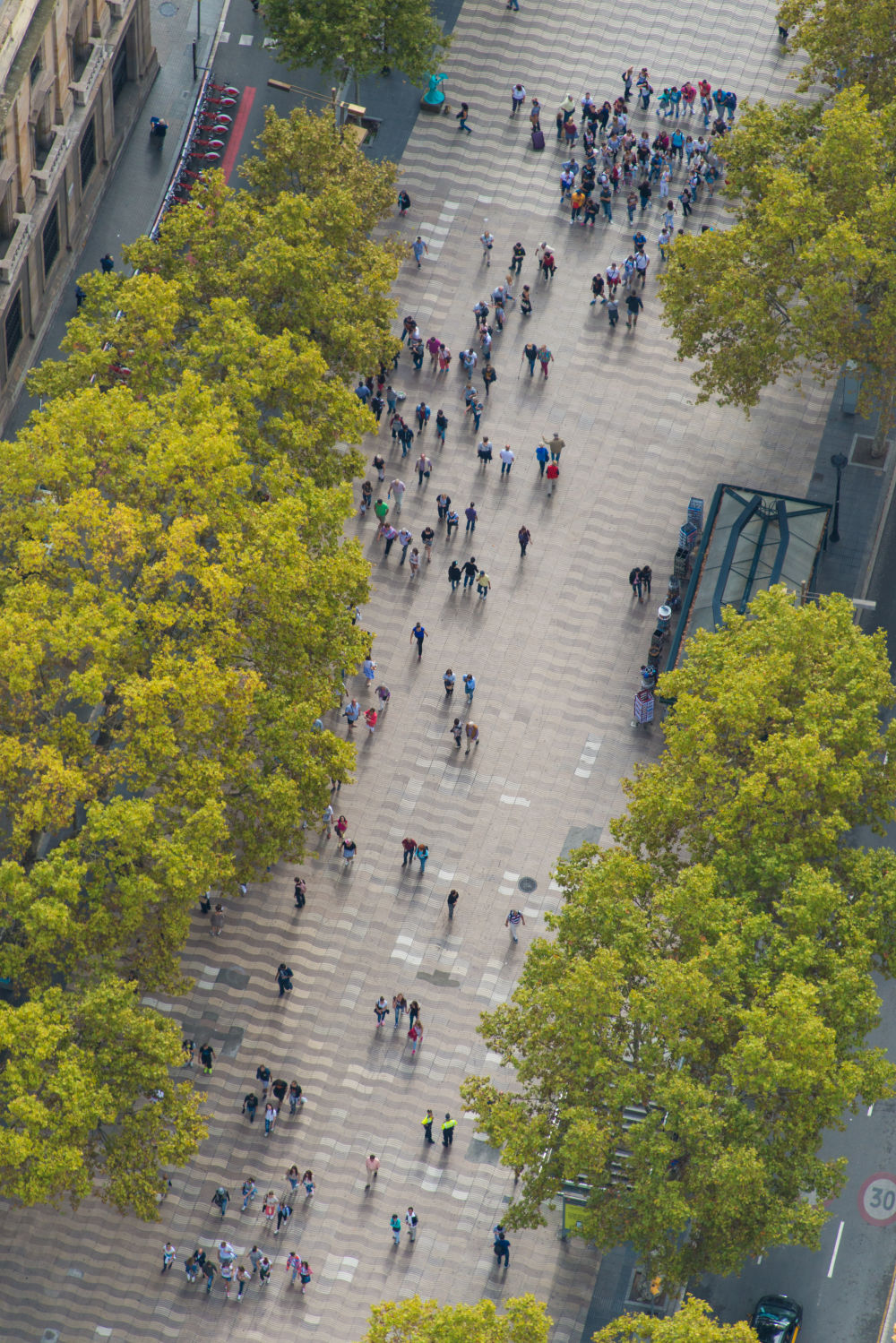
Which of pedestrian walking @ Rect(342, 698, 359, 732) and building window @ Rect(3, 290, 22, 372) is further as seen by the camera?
building window @ Rect(3, 290, 22, 372)

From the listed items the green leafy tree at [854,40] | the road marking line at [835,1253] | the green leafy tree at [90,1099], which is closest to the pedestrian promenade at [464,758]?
the green leafy tree at [90,1099]

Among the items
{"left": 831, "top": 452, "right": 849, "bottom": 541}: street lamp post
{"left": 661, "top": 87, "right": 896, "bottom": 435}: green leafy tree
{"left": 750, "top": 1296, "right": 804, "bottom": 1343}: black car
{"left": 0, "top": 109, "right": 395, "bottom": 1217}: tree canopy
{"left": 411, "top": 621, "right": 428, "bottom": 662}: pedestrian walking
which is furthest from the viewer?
{"left": 831, "top": 452, "right": 849, "bottom": 541}: street lamp post

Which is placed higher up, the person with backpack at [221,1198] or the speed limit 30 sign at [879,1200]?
the speed limit 30 sign at [879,1200]

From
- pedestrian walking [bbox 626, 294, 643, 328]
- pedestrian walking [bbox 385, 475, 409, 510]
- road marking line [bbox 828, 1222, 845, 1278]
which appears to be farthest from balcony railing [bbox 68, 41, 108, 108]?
road marking line [bbox 828, 1222, 845, 1278]

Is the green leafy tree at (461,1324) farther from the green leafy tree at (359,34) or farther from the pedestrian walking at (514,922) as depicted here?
the green leafy tree at (359,34)

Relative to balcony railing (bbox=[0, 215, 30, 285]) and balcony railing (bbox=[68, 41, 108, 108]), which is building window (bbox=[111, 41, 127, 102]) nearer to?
balcony railing (bbox=[68, 41, 108, 108])

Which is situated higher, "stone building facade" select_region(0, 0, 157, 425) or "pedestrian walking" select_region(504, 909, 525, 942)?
"stone building facade" select_region(0, 0, 157, 425)

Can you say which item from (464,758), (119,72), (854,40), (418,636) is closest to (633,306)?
(854,40)
